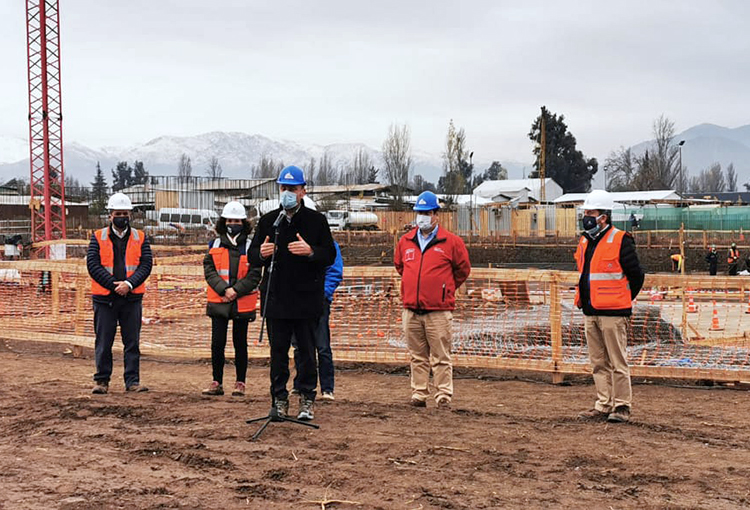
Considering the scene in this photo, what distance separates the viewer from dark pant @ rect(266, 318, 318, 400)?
260 inches

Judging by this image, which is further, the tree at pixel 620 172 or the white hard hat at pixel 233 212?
the tree at pixel 620 172

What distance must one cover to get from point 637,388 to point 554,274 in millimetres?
1630

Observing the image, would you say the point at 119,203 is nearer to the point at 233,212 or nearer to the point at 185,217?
the point at 233,212

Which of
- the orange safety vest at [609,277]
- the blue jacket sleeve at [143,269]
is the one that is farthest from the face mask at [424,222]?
the blue jacket sleeve at [143,269]

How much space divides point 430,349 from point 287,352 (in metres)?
1.82

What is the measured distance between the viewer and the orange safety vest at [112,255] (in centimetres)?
855

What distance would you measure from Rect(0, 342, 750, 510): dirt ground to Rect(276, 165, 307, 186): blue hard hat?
1917mm

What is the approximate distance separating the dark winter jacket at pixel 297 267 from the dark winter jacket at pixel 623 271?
97.4 inches

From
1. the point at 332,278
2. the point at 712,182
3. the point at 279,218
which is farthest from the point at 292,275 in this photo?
the point at 712,182

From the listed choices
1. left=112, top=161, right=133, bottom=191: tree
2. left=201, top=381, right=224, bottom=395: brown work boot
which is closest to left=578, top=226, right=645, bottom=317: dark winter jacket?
left=201, top=381, right=224, bottom=395: brown work boot

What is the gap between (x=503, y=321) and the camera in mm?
11664

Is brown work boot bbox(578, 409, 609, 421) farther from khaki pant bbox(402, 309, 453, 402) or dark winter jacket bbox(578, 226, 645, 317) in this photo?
khaki pant bbox(402, 309, 453, 402)

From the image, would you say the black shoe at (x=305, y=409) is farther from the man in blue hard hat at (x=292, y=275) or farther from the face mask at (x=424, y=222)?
the face mask at (x=424, y=222)

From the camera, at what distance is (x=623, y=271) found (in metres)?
7.38
